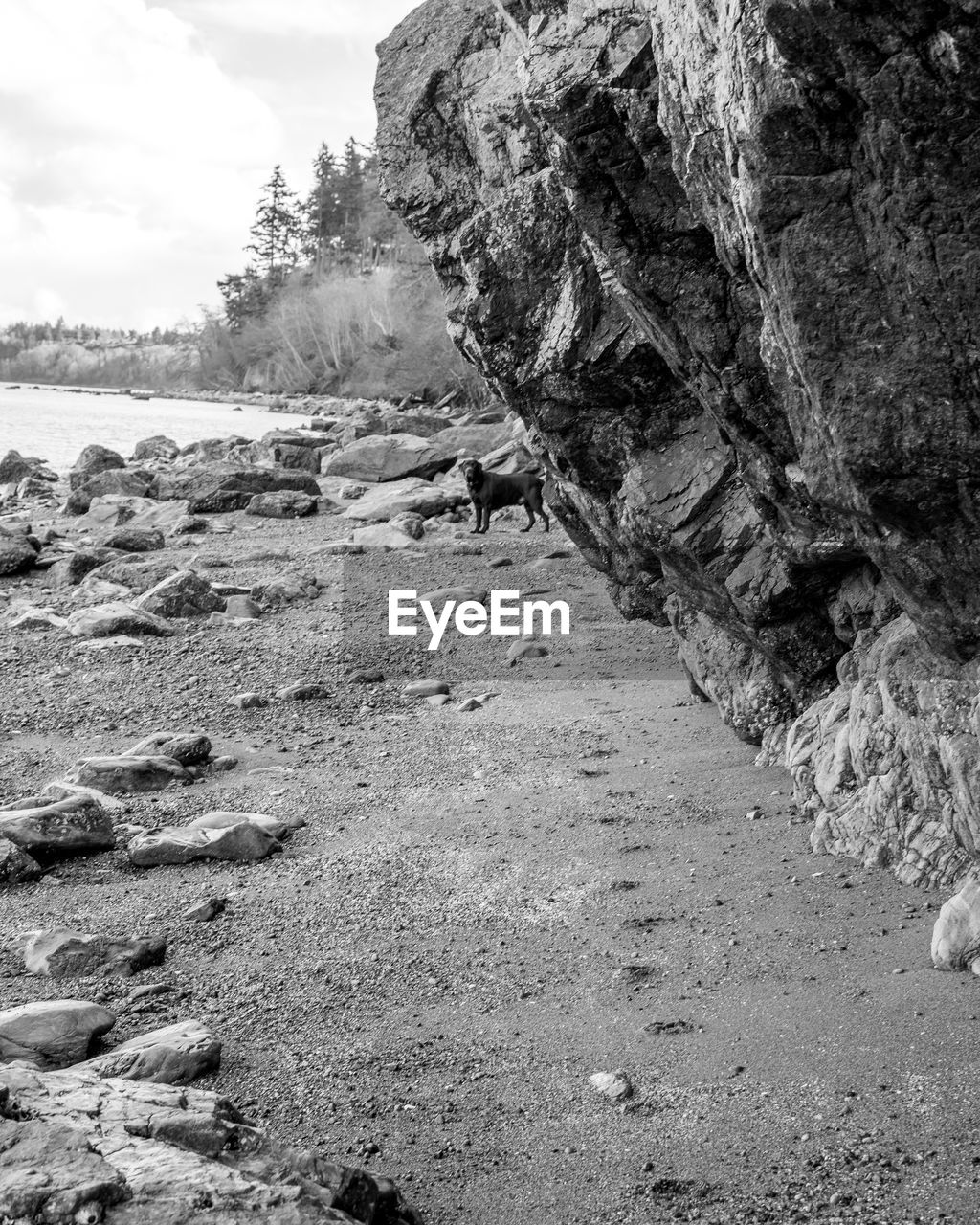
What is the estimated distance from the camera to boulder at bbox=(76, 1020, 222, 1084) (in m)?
3.95

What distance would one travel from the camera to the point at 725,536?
21.9ft

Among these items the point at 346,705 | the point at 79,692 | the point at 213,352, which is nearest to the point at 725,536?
the point at 346,705

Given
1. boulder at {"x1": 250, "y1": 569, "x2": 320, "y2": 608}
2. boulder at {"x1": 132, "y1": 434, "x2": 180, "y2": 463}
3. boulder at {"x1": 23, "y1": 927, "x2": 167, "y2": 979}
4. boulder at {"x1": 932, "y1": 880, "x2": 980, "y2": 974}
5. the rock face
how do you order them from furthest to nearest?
boulder at {"x1": 132, "y1": 434, "x2": 180, "y2": 463} < boulder at {"x1": 250, "y1": 569, "x2": 320, "y2": 608} < boulder at {"x1": 23, "y1": 927, "x2": 167, "y2": 979} < boulder at {"x1": 932, "y1": 880, "x2": 980, "y2": 974} < the rock face

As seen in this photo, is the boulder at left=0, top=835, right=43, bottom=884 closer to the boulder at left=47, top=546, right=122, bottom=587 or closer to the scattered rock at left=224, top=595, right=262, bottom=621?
the scattered rock at left=224, top=595, right=262, bottom=621

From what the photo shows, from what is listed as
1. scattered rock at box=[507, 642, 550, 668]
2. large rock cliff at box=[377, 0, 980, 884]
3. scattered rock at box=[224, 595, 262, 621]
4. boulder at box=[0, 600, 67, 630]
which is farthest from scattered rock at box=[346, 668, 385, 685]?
boulder at box=[0, 600, 67, 630]

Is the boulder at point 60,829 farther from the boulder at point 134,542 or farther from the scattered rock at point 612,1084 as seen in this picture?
the boulder at point 134,542

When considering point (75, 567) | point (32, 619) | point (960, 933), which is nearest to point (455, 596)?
point (32, 619)

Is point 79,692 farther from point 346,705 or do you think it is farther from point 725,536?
point 725,536

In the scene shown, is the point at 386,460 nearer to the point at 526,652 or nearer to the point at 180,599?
the point at 180,599

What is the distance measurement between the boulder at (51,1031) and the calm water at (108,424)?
32.6m

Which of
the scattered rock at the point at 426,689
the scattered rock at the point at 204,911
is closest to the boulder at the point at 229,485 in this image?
the scattered rock at the point at 426,689

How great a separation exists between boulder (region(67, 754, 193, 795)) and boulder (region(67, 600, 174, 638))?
4.39 metres

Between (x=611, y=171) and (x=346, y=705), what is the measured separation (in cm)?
578

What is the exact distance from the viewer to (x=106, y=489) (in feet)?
80.0
